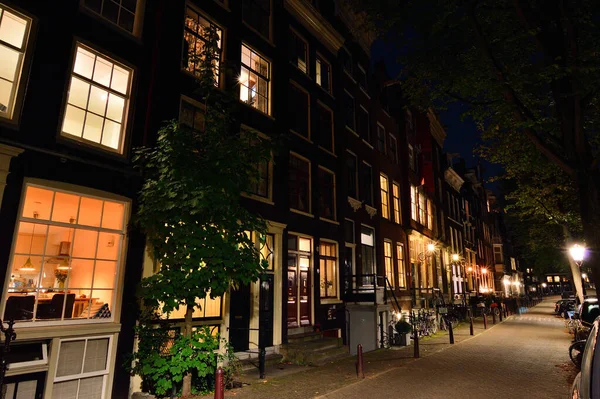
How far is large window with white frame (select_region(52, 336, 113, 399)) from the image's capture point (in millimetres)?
7250

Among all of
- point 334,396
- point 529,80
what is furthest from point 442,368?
point 529,80

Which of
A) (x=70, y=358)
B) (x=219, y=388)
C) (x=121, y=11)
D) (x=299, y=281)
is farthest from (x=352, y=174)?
(x=219, y=388)

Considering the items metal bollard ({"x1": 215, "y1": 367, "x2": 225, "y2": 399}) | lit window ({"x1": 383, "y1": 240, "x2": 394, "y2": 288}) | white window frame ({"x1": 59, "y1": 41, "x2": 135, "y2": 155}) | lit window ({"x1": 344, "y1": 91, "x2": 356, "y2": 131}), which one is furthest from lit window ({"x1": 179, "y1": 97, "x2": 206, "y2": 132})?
lit window ({"x1": 383, "y1": 240, "x2": 394, "y2": 288})

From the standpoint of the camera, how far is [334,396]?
8086 millimetres

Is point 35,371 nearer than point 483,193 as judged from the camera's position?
Yes

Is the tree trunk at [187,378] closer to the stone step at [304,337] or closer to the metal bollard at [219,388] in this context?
the metal bollard at [219,388]

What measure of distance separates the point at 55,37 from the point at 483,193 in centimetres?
5080

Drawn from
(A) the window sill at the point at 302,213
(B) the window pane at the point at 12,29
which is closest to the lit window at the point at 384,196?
(A) the window sill at the point at 302,213

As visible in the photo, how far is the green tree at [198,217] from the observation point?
23.6 ft

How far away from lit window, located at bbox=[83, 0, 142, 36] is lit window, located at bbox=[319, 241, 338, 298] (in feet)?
32.1

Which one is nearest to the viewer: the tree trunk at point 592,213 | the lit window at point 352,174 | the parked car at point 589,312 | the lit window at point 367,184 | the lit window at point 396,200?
the tree trunk at point 592,213

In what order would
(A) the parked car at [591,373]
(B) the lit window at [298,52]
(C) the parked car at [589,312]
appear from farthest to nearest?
(B) the lit window at [298,52] < (C) the parked car at [589,312] < (A) the parked car at [591,373]

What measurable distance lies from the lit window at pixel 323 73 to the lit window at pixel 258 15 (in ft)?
11.3

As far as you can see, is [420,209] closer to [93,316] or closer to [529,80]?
[529,80]
